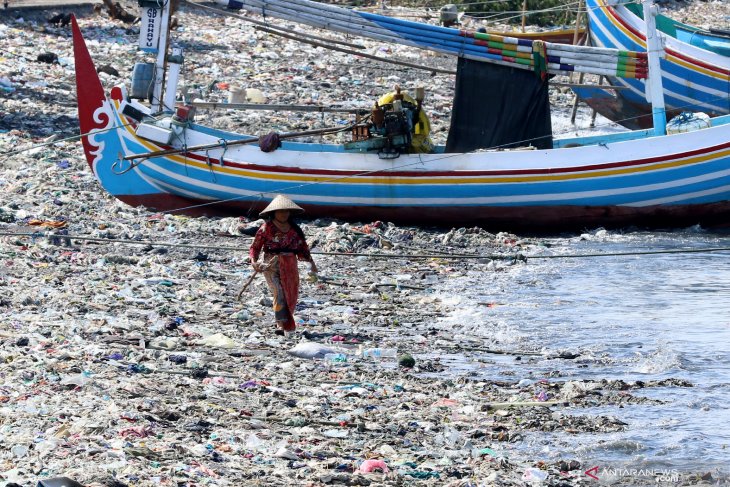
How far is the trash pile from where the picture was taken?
6.29 metres

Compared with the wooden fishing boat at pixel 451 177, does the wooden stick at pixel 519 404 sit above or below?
below

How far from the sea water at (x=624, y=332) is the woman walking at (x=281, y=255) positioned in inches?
46.2

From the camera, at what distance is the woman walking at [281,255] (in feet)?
28.8

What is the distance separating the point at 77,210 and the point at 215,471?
749cm

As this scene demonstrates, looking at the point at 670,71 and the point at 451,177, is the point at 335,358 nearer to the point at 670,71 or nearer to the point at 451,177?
the point at 451,177

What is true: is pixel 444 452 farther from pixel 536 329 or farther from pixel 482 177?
pixel 482 177

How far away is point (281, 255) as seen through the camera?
8.83 m

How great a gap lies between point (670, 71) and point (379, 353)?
1065 cm

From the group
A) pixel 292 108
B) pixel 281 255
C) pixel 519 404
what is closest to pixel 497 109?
pixel 292 108

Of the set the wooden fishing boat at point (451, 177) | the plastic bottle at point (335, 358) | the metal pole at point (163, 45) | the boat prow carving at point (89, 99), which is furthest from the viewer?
the boat prow carving at point (89, 99)

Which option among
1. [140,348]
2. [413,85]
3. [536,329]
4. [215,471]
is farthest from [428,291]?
[413,85]

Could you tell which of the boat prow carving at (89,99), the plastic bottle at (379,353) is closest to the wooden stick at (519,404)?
the plastic bottle at (379,353)

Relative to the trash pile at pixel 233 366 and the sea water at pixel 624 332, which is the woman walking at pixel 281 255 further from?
the sea water at pixel 624 332

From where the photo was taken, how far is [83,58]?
14055mm
